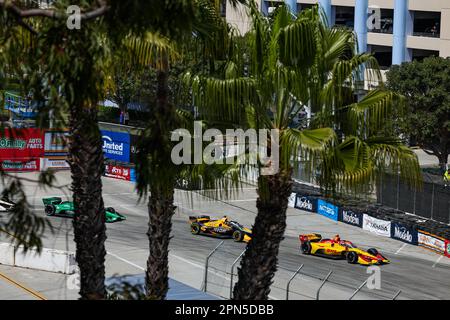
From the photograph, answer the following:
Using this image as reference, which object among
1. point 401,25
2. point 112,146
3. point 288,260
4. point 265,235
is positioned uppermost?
point 401,25

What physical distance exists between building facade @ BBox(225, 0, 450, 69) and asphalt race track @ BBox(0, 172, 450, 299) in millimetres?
26665

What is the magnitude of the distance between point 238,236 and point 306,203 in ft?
28.7

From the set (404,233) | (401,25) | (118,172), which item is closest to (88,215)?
(404,233)

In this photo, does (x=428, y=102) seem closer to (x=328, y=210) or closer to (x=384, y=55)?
(x=328, y=210)

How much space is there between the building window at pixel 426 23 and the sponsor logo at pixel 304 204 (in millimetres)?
29493

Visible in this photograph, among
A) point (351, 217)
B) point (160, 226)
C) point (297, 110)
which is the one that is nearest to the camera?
point (297, 110)

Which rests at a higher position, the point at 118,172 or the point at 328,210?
the point at 118,172

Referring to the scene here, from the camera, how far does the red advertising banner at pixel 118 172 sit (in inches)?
1906

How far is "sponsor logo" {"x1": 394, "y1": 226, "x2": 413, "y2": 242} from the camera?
37219mm

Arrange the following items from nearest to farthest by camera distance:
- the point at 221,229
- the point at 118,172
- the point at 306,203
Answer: the point at 221,229 < the point at 306,203 < the point at 118,172

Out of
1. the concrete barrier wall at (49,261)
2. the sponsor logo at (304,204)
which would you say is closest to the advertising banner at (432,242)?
the sponsor logo at (304,204)

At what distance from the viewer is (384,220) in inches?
1519

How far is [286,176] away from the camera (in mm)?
12352
